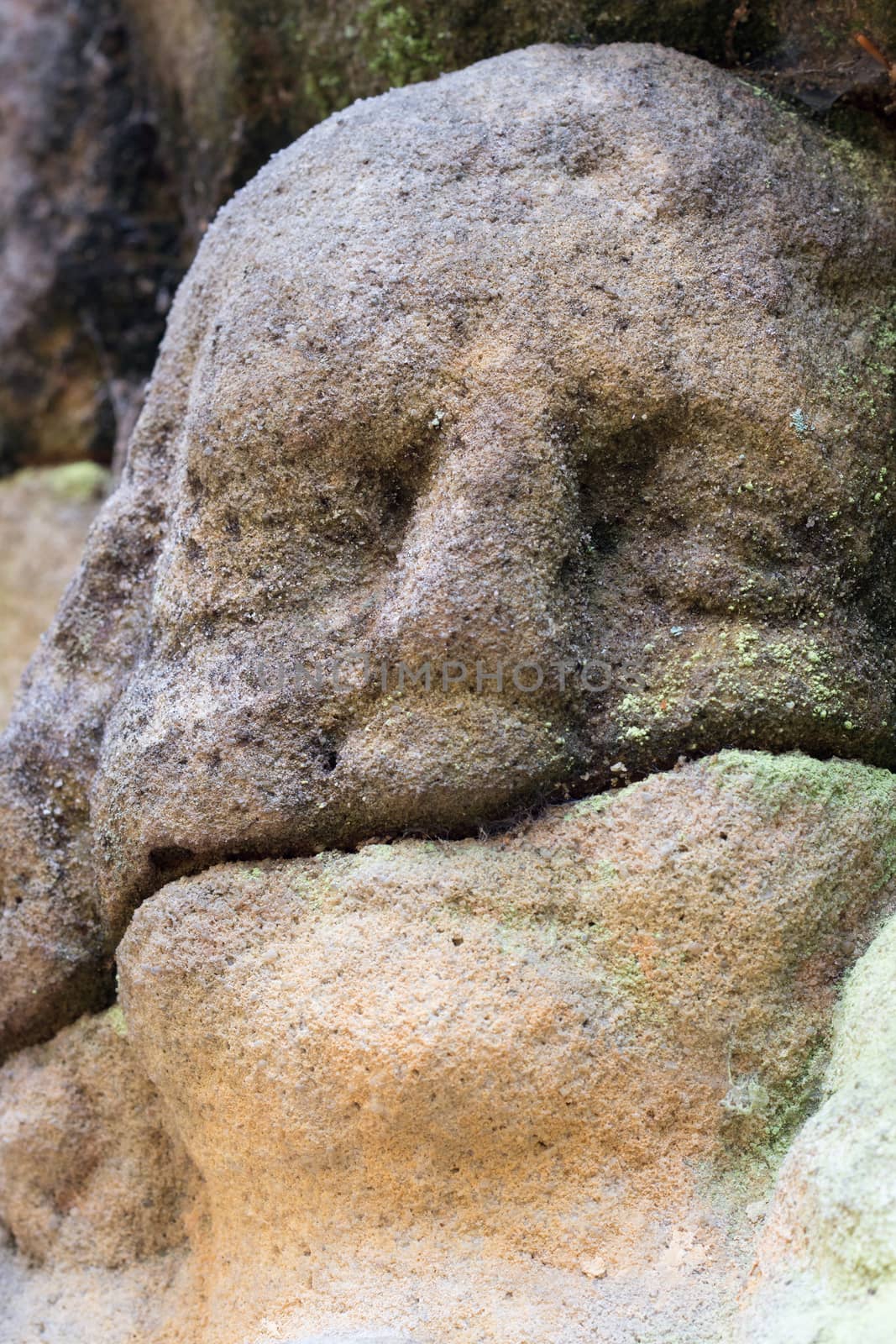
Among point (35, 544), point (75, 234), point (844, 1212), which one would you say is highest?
point (75, 234)

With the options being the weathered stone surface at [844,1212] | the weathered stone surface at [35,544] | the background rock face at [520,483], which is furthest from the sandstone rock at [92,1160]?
the weathered stone surface at [35,544]

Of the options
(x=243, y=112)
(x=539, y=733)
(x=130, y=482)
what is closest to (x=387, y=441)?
(x=539, y=733)

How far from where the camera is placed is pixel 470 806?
155 centimetres

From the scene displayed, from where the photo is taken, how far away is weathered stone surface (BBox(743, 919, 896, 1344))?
120cm

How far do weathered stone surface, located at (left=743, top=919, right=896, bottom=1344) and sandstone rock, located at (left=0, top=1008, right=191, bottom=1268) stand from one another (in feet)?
2.87

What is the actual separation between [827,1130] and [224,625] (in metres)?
0.95

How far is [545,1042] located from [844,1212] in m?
0.37

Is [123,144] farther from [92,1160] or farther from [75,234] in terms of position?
[92,1160]

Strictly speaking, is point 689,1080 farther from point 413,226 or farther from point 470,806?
point 413,226

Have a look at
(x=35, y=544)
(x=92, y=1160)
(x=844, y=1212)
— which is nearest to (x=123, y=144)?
(x=35, y=544)

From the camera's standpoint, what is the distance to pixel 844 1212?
1.25 m

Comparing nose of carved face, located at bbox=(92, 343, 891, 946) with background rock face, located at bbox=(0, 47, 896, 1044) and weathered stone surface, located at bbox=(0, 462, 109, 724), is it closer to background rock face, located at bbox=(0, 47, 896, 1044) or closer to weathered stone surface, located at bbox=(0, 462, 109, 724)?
background rock face, located at bbox=(0, 47, 896, 1044)

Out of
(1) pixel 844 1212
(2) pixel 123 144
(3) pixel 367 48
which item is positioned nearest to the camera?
(1) pixel 844 1212

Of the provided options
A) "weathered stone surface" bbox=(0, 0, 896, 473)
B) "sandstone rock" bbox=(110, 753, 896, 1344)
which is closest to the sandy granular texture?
"sandstone rock" bbox=(110, 753, 896, 1344)
